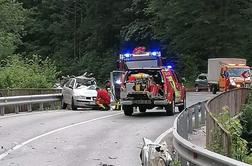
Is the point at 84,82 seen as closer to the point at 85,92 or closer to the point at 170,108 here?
the point at 85,92

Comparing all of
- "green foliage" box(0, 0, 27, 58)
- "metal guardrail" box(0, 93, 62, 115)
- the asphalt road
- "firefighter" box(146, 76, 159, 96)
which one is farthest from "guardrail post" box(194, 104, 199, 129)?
"green foliage" box(0, 0, 27, 58)

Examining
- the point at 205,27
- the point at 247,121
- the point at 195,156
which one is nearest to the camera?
the point at 195,156

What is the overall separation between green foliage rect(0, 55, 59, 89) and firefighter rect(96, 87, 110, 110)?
404 centimetres

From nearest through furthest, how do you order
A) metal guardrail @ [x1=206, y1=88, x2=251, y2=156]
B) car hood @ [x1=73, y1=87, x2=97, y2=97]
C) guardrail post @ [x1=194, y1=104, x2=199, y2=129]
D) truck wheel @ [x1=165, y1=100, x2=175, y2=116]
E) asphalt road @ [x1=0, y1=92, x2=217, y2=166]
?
metal guardrail @ [x1=206, y1=88, x2=251, y2=156] < asphalt road @ [x1=0, y1=92, x2=217, y2=166] < guardrail post @ [x1=194, y1=104, x2=199, y2=129] < truck wheel @ [x1=165, y1=100, x2=175, y2=116] < car hood @ [x1=73, y1=87, x2=97, y2=97]

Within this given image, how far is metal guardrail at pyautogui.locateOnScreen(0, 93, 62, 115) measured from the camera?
77.9ft

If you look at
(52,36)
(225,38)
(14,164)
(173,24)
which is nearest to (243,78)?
(225,38)

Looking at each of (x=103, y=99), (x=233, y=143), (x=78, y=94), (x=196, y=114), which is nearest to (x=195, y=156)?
(x=233, y=143)

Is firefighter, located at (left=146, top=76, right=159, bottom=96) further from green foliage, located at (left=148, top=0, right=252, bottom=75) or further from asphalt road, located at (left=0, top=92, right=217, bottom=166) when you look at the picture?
green foliage, located at (left=148, top=0, right=252, bottom=75)

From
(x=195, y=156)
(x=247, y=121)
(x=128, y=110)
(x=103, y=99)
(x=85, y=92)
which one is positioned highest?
(x=85, y=92)

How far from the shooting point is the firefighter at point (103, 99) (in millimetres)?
27589

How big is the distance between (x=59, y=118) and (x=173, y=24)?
3867 cm

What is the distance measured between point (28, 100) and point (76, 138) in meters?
10.8

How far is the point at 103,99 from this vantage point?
91.9 feet

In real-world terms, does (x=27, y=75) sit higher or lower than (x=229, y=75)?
higher
